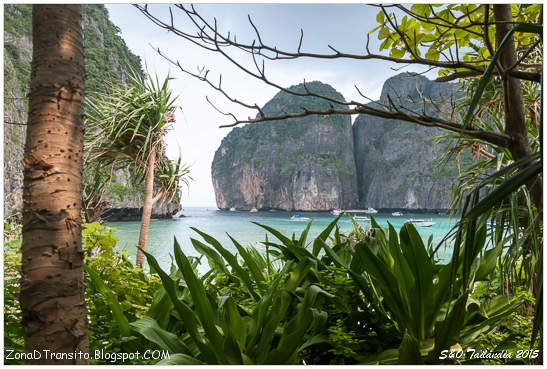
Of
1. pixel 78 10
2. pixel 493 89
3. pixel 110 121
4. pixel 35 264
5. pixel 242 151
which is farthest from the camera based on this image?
pixel 242 151

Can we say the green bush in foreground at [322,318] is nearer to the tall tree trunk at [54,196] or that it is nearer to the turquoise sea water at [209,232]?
the tall tree trunk at [54,196]

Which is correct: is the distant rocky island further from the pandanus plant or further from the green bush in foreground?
the green bush in foreground

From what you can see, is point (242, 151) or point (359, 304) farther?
point (242, 151)

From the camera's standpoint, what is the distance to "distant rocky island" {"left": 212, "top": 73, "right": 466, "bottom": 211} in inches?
1741

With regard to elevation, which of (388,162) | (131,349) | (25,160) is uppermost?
(388,162)

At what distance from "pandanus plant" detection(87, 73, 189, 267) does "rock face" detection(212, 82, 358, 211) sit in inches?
1677

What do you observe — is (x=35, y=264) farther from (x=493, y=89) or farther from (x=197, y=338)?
(x=493, y=89)

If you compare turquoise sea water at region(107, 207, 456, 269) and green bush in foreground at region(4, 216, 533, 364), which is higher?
green bush in foreground at region(4, 216, 533, 364)

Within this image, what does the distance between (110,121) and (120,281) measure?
102 inches

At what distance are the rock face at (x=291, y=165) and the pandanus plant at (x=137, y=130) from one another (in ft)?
140

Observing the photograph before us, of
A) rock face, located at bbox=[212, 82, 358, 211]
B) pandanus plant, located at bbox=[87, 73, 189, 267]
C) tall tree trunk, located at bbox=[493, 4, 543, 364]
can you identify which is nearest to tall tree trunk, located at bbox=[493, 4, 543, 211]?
tall tree trunk, located at bbox=[493, 4, 543, 364]

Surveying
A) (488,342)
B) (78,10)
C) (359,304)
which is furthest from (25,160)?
(488,342)

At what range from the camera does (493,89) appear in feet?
8.57

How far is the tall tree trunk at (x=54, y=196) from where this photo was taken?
0.68 metres
